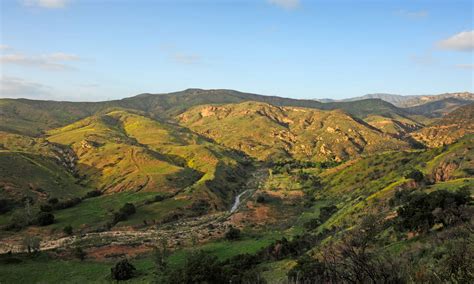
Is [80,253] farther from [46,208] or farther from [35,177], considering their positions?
[35,177]

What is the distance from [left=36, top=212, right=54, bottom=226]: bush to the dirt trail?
32.1 ft

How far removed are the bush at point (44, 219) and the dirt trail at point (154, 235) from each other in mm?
9783

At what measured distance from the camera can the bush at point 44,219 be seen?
284 feet

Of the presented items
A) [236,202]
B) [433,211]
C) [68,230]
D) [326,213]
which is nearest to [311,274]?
[433,211]

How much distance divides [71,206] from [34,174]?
2339 cm

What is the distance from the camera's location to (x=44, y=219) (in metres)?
86.8

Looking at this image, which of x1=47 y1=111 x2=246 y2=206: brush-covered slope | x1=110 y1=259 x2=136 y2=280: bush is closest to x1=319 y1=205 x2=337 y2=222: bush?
x1=110 y1=259 x2=136 y2=280: bush

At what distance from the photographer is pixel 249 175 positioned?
167m

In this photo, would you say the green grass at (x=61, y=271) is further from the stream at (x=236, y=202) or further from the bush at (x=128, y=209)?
the stream at (x=236, y=202)

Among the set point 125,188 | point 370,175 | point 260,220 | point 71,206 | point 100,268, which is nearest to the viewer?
point 100,268

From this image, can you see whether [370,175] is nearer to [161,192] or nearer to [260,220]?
[260,220]

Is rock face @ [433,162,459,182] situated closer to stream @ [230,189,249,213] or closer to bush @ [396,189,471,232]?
bush @ [396,189,471,232]

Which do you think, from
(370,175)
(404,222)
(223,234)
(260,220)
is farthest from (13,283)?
(370,175)

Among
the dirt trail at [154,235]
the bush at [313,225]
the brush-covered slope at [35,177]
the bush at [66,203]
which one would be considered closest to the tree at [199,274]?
the dirt trail at [154,235]
